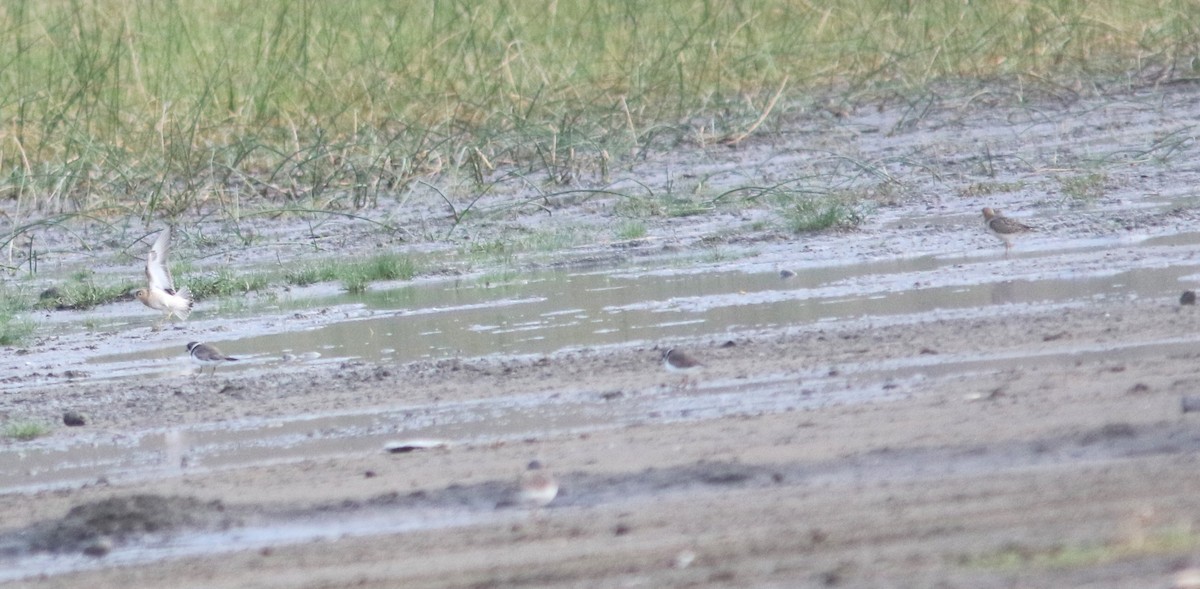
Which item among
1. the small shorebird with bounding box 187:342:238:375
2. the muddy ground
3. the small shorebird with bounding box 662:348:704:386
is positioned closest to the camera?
the muddy ground

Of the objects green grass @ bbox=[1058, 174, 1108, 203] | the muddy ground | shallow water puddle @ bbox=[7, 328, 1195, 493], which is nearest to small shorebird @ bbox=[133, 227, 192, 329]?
the muddy ground

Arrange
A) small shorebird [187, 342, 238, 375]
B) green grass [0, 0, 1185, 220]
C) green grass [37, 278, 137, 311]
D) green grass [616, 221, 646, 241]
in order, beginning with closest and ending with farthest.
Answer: small shorebird [187, 342, 238, 375], green grass [37, 278, 137, 311], green grass [616, 221, 646, 241], green grass [0, 0, 1185, 220]

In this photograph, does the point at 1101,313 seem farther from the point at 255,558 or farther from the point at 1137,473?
the point at 255,558

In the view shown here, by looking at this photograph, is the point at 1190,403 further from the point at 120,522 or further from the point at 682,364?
the point at 120,522

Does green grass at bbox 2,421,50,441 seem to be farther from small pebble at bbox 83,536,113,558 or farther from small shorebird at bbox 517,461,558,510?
small shorebird at bbox 517,461,558,510

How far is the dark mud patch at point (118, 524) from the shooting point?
4762mm

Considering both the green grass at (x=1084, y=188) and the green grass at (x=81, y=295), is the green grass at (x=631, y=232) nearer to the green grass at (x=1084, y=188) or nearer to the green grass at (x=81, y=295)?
the green grass at (x=1084, y=188)

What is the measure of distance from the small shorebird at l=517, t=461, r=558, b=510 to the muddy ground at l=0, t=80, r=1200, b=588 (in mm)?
67

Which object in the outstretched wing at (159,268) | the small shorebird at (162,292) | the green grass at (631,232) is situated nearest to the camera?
the small shorebird at (162,292)

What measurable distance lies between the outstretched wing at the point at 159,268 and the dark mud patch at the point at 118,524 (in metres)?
3.58

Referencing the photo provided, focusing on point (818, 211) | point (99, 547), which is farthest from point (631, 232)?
point (99, 547)

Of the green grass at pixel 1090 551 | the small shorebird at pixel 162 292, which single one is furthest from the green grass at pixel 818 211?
the green grass at pixel 1090 551

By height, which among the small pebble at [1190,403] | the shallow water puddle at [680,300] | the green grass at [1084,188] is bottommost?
the green grass at [1084,188]

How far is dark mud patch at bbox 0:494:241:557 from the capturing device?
476 cm
